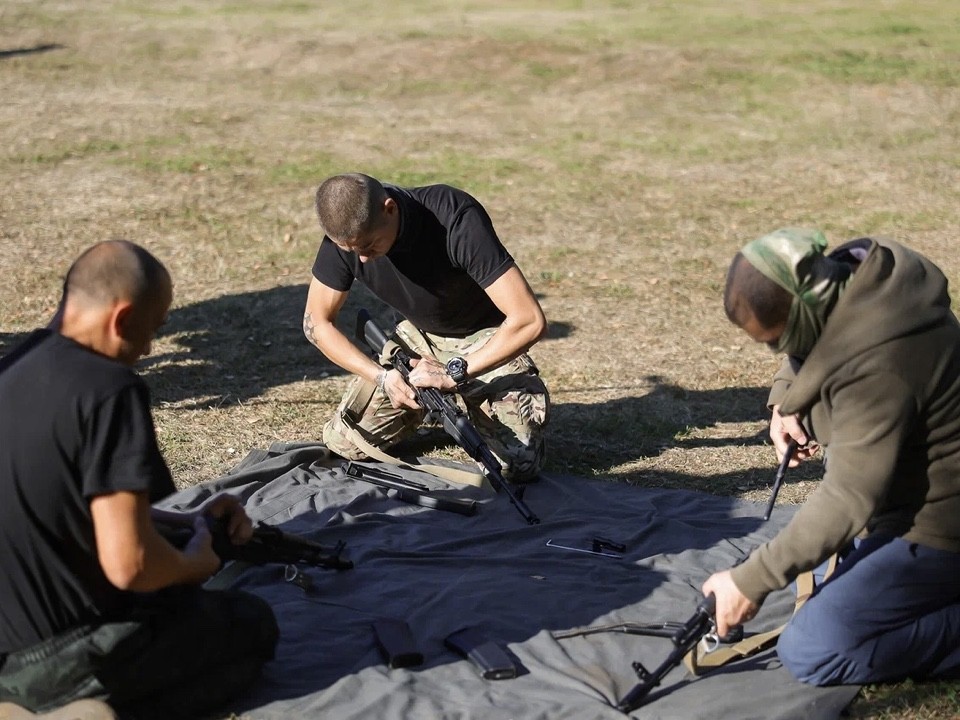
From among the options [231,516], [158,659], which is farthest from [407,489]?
[158,659]

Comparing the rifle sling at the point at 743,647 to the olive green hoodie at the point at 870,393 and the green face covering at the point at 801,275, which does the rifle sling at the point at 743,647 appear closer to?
the olive green hoodie at the point at 870,393

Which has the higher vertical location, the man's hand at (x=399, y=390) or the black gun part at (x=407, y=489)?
the man's hand at (x=399, y=390)

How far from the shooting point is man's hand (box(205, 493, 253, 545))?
439 cm

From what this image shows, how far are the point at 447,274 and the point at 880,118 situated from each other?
501 inches

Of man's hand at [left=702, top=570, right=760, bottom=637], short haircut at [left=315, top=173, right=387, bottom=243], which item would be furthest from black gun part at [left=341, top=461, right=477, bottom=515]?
man's hand at [left=702, top=570, right=760, bottom=637]

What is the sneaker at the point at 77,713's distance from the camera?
387cm

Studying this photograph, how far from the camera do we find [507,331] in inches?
248

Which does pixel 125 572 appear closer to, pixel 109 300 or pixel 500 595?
pixel 109 300

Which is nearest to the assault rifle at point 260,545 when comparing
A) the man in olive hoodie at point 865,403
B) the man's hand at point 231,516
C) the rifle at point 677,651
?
the man's hand at point 231,516

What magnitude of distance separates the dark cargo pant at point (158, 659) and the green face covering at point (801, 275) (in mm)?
2286

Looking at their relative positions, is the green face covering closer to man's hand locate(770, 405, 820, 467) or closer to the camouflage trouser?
man's hand locate(770, 405, 820, 467)

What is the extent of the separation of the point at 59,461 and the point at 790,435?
2.99 metres

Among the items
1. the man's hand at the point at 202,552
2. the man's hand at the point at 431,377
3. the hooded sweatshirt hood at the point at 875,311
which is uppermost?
the hooded sweatshirt hood at the point at 875,311

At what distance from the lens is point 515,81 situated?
1948 cm
